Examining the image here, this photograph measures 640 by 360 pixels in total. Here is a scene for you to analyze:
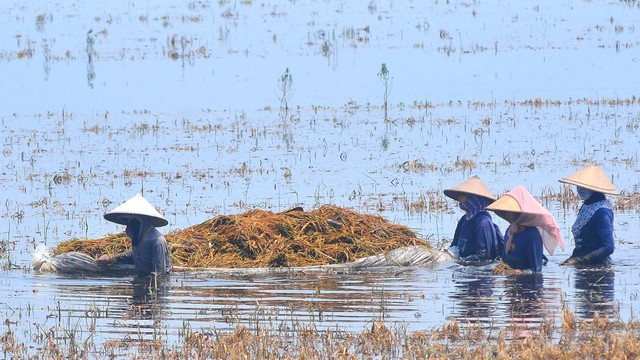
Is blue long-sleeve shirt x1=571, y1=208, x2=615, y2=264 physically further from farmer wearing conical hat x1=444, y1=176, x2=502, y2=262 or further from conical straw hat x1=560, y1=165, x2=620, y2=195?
farmer wearing conical hat x1=444, y1=176, x2=502, y2=262

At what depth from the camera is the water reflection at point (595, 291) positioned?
11.9 meters

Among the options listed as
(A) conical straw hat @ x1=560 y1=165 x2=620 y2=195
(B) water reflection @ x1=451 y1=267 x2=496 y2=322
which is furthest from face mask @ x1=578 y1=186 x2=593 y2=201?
(B) water reflection @ x1=451 y1=267 x2=496 y2=322

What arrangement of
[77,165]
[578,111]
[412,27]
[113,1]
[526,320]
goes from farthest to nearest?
[113,1] < [412,27] < [578,111] < [77,165] < [526,320]

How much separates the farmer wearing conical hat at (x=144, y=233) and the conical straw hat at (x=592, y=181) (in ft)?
12.6

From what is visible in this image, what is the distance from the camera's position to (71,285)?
551 inches

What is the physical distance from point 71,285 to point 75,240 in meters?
1.23

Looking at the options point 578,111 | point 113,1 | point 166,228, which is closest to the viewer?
point 166,228

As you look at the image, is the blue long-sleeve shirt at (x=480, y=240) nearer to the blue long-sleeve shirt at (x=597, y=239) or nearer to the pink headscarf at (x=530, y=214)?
the blue long-sleeve shirt at (x=597, y=239)

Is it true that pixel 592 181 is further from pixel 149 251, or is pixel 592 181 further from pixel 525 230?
pixel 149 251

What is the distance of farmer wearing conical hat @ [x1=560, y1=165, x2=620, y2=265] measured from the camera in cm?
1385

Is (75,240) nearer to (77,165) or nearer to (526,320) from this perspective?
(526,320)

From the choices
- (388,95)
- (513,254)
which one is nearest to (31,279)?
(513,254)

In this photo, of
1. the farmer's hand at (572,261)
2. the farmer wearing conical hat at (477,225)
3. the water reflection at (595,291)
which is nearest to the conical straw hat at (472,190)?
the farmer wearing conical hat at (477,225)

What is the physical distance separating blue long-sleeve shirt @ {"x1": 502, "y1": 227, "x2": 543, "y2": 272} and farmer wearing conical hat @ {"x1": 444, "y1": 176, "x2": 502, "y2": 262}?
0.77 meters
